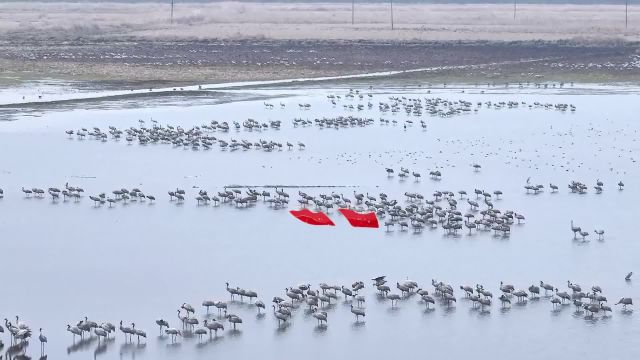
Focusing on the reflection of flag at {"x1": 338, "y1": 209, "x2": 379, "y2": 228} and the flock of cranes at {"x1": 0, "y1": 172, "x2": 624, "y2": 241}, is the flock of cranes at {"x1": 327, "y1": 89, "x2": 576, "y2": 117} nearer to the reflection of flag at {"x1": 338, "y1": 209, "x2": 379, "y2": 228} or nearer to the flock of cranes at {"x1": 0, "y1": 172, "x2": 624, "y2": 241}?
the flock of cranes at {"x1": 0, "y1": 172, "x2": 624, "y2": 241}

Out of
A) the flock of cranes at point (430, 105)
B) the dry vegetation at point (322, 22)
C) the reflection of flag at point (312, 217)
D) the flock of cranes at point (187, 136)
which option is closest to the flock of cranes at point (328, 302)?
the reflection of flag at point (312, 217)

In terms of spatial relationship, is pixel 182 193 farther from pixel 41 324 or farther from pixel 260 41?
pixel 260 41

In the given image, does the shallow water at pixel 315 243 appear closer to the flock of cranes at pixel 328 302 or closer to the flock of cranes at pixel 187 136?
the flock of cranes at pixel 328 302

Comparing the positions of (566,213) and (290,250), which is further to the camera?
(566,213)

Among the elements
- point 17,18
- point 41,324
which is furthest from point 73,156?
point 17,18

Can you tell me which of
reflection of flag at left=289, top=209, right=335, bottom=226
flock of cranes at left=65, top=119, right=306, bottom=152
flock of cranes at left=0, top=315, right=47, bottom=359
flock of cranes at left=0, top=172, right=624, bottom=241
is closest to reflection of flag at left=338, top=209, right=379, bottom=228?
flock of cranes at left=0, top=172, right=624, bottom=241
